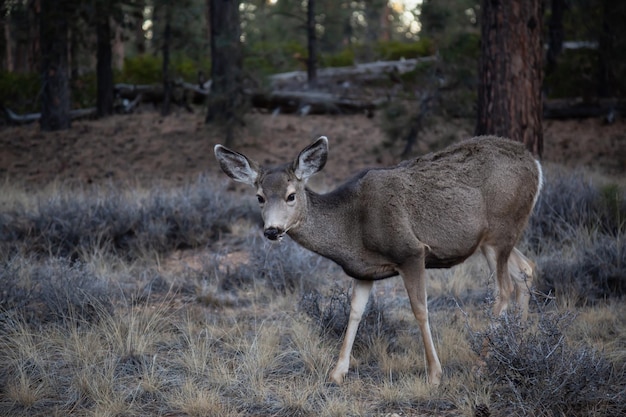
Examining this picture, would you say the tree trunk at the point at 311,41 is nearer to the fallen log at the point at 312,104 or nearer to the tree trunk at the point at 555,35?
the fallen log at the point at 312,104

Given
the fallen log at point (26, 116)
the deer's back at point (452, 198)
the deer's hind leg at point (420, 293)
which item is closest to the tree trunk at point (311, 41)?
the fallen log at point (26, 116)

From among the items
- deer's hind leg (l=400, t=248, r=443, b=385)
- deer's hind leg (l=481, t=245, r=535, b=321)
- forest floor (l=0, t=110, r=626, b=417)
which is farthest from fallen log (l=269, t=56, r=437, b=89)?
deer's hind leg (l=400, t=248, r=443, b=385)

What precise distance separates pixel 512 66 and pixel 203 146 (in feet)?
29.6

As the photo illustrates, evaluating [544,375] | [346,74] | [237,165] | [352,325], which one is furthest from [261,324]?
[346,74]

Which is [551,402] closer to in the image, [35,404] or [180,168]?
[35,404]

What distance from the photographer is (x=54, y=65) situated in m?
18.7

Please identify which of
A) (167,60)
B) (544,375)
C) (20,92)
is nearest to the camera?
(544,375)

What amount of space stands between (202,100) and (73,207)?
Result: 1254 cm

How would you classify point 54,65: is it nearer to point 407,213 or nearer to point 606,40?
point 606,40

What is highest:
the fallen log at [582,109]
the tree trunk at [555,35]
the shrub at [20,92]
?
the tree trunk at [555,35]

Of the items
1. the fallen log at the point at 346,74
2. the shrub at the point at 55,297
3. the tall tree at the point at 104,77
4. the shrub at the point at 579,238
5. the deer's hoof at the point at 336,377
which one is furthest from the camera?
the fallen log at the point at 346,74

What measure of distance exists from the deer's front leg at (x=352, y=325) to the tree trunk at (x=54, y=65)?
1260cm

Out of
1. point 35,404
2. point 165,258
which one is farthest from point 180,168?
point 35,404

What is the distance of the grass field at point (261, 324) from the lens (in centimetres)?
526
